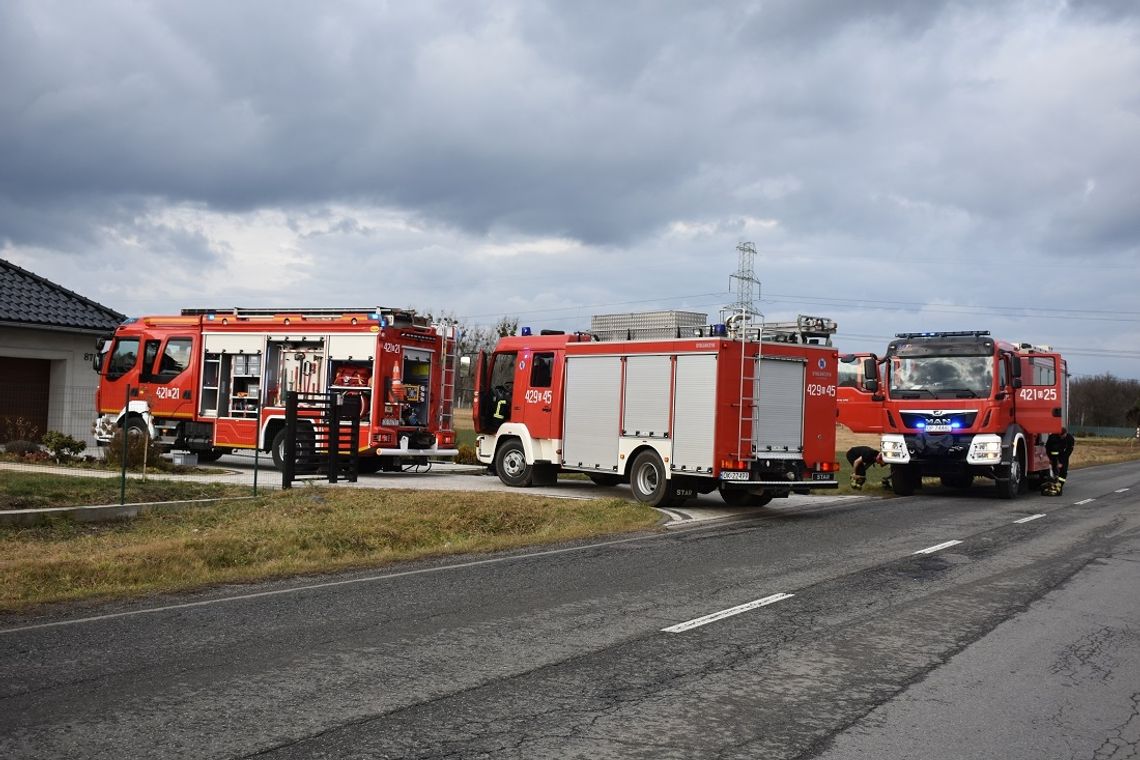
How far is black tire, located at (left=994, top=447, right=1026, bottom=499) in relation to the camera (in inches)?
864

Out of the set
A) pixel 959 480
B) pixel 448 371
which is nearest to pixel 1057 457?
pixel 959 480

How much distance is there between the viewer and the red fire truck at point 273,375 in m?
21.1

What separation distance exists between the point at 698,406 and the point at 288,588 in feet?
29.3

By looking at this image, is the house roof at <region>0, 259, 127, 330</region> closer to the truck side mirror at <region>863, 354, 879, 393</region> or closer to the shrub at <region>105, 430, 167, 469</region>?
the shrub at <region>105, 430, 167, 469</region>

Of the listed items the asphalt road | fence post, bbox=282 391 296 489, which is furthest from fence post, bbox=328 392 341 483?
the asphalt road

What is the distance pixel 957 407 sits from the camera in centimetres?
2170

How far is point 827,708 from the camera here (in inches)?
229

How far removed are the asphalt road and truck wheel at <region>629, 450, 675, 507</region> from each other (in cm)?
592

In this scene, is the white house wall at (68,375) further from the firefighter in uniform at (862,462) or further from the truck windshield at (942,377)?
the truck windshield at (942,377)

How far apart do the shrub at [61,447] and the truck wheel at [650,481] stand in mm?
10629

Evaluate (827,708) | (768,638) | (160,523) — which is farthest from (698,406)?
(827,708)

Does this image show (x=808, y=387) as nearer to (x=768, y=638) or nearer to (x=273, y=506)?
(x=273, y=506)

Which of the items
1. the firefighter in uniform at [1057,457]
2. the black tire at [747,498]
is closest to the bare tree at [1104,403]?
the firefighter in uniform at [1057,457]

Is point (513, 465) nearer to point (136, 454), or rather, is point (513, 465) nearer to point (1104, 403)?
point (136, 454)
